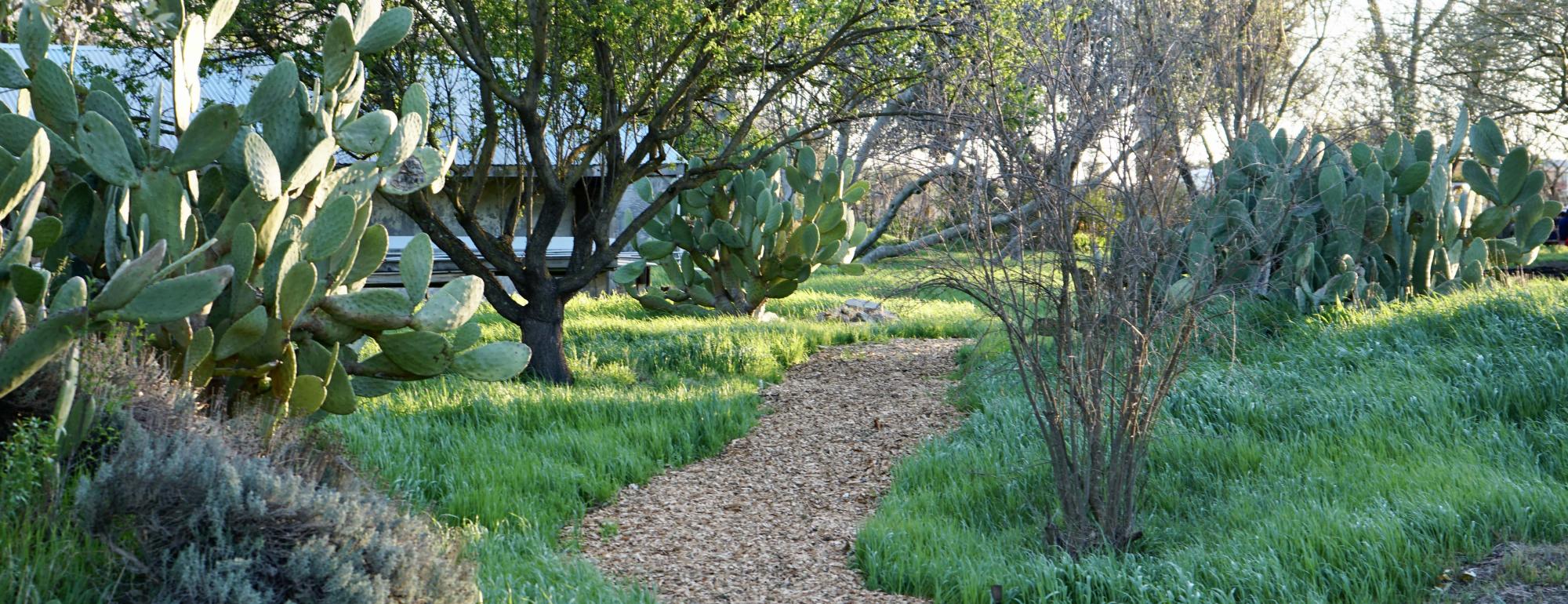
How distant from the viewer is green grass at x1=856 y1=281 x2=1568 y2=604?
12.5 feet

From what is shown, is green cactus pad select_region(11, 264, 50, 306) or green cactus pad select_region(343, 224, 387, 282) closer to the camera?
green cactus pad select_region(11, 264, 50, 306)

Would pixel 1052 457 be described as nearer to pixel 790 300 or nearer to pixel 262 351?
pixel 262 351

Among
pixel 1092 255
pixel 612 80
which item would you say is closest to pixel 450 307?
pixel 1092 255

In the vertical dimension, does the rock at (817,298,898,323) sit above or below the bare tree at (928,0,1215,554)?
below

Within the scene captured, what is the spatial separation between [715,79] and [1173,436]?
376cm

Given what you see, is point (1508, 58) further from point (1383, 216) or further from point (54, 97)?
point (54, 97)

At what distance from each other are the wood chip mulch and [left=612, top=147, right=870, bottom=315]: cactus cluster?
2942 mm

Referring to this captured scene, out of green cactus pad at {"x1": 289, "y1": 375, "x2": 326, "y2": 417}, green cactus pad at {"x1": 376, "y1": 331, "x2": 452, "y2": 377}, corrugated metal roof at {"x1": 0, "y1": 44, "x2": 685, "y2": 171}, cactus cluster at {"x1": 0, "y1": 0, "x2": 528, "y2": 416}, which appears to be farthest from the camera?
corrugated metal roof at {"x1": 0, "y1": 44, "x2": 685, "y2": 171}

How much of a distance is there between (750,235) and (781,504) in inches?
228

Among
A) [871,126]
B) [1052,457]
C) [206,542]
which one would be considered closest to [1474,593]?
[1052,457]

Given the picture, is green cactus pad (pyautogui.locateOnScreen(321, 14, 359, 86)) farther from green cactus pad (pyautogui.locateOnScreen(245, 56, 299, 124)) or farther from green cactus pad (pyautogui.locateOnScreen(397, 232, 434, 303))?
green cactus pad (pyautogui.locateOnScreen(397, 232, 434, 303))

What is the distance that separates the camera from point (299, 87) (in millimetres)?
4320

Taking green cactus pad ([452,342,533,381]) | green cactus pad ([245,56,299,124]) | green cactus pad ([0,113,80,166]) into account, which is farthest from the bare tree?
green cactus pad ([0,113,80,166])

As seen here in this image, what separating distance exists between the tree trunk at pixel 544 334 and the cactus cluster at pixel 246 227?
2.67m
